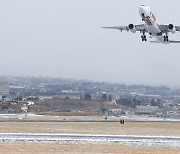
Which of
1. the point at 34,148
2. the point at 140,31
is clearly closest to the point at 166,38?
the point at 140,31

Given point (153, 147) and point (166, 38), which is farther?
point (166, 38)

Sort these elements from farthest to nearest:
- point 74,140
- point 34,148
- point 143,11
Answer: point 143,11 < point 74,140 < point 34,148

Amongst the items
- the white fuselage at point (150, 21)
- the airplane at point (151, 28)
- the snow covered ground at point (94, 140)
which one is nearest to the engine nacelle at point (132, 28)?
the airplane at point (151, 28)

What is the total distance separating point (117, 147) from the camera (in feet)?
156

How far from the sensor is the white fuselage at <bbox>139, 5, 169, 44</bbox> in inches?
3095

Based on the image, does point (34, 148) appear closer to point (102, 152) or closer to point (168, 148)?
point (102, 152)

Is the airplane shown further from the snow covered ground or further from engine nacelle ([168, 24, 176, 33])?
the snow covered ground

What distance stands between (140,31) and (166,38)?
4297 millimetres

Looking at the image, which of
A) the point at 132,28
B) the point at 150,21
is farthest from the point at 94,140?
the point at 132,28

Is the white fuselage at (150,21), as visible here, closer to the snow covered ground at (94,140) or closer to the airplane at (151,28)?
the airplane at (151,28)

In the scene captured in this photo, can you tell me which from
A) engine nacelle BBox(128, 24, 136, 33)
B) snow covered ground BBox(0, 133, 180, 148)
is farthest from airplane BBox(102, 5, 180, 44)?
snow covered ground BBox(0, 133, 180, 148)

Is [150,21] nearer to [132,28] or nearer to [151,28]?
[151,28]

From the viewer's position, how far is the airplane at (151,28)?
259ft

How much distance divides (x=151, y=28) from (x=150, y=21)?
1587 millimetres
